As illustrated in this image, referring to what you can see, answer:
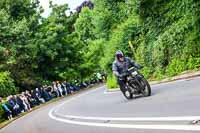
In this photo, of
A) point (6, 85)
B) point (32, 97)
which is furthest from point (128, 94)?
point (6, 85)

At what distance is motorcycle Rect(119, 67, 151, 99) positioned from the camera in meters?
15.8

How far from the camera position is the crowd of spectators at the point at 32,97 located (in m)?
31.1

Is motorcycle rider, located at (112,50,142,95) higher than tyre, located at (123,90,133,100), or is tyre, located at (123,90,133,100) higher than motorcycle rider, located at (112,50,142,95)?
motorcycle rider, located at (112,50,142,95)

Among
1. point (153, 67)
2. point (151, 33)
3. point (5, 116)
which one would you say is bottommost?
point (5, 116)

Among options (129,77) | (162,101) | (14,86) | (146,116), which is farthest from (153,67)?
(14,86)

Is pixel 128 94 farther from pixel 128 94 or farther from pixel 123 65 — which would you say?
pixel 123 65

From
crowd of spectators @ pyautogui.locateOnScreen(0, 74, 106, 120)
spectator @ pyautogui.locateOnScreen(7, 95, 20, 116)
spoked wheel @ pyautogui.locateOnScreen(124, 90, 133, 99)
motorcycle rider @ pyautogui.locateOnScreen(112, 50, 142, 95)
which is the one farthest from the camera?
crowd of spectators @ pyautogui.locateOnScreen(0, 74, 106, 120)

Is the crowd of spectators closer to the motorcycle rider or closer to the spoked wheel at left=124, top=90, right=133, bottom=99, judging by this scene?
the spoked wheel at left=124, top=90, right=133, bottom=99

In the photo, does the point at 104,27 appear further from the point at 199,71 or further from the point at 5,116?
the point at 199,71

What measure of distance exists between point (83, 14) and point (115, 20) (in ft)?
144

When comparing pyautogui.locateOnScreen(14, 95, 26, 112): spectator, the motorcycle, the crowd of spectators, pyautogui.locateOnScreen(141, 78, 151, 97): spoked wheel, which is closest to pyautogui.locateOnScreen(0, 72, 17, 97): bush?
the crowd of spectators

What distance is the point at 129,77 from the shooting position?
16.5 meters

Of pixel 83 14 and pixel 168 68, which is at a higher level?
pixel 83 14

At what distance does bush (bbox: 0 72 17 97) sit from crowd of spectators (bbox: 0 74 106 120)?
7.97 ft
